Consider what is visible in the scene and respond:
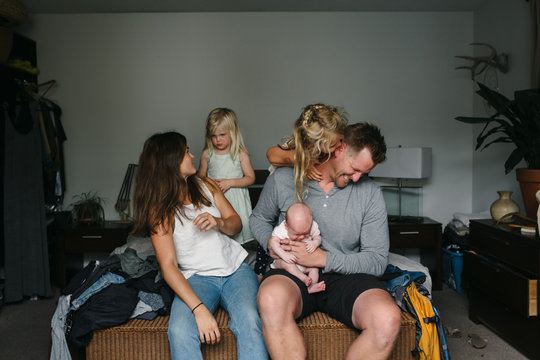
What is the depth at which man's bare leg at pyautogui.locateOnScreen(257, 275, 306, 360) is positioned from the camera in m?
1.42

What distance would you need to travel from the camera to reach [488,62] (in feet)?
11.2

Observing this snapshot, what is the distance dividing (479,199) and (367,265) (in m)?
2.45

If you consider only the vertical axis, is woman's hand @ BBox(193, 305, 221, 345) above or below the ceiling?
below

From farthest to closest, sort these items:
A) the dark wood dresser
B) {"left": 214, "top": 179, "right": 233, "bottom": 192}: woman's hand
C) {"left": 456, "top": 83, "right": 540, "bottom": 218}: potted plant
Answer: {"left": 214, "top": 179, "right": 233, "bottom": 192}: woman's hand < {"left": 456, "top": 83, "right": 540, "bottom": 218}: potted plant < the dark wood dresser

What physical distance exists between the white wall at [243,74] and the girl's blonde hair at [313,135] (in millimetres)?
1929

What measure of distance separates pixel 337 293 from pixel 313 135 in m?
0.65

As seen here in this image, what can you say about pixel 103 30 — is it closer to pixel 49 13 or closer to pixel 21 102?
pixel 49 13

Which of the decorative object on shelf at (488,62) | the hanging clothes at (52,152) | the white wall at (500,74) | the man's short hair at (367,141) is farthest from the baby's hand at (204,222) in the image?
the decorative object on shelf at (488,62)

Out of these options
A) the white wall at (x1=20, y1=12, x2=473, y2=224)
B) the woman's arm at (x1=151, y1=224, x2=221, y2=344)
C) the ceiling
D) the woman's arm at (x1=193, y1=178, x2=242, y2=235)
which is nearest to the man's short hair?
the woman's arm at (x1=193, y1=178, x2=242, y2=235)

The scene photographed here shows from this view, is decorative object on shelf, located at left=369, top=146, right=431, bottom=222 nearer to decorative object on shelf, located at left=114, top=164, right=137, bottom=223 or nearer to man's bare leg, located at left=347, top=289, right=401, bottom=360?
man's bare leg, located at left=347, top=289, right=401, bottom=360

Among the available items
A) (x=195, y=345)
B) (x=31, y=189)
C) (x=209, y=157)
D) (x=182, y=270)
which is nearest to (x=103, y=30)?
(x=31, y=189)

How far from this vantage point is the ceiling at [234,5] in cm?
345

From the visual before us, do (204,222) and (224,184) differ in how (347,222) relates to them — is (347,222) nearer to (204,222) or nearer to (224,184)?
(204,222)

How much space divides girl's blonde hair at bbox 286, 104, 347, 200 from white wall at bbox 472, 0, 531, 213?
1.99m
